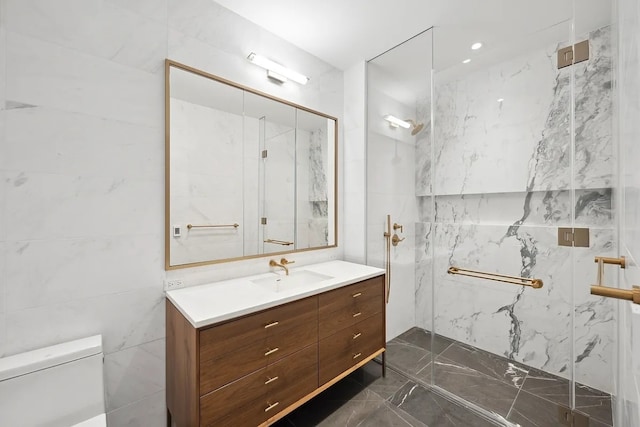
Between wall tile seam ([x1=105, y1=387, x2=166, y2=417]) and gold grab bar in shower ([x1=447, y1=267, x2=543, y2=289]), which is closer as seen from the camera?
wall tile seam ([x1=105, y1=387, x2=166, y2=417])

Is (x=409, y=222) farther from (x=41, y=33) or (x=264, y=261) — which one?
(x=41, y=33)

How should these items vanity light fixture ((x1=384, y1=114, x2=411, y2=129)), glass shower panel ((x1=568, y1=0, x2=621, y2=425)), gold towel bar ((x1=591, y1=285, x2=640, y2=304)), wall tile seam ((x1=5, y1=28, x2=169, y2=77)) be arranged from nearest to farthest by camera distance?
gold towel bar ((x1=591, y1=285, x2=640, y2=304))
wall tile seam ((x1=5, y1=28, x2=169, y2=77))
glass shower panel ((x1=568, y1=0, x2=621, y2=425))
vanity light fixture ((x1=384, y1=114, x2=411, y2=129))

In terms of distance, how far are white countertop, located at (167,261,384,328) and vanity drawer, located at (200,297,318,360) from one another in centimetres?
4

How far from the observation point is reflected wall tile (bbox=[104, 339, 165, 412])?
1.34 metres

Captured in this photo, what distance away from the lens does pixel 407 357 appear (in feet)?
7.38

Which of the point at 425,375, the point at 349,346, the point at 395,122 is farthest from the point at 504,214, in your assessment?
the point at 349,346

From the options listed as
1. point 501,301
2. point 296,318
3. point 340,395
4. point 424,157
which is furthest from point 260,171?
point 501,301

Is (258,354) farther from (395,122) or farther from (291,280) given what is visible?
(395,122)

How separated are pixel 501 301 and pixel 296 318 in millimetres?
1588

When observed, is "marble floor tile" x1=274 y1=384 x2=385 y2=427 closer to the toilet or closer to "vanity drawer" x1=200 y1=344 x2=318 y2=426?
"vanity drawer" x1=200 y1=344 x2=318 y2=426

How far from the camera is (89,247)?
50.8 inches

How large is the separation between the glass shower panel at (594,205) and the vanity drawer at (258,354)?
1.61m

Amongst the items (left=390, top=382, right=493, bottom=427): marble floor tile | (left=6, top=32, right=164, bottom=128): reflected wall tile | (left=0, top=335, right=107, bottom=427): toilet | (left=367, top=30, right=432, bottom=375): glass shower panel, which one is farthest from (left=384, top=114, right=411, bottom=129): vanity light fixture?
(left=0, top=335, right=107, bottom=427): toilet

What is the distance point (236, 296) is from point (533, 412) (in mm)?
1994
